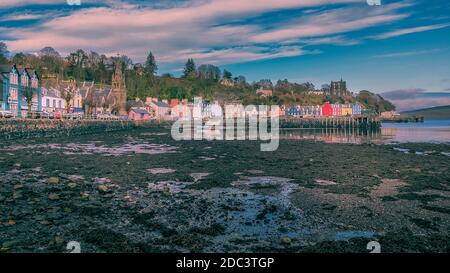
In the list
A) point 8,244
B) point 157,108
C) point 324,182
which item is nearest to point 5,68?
point 324,182

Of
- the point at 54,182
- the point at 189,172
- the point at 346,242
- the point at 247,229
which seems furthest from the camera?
the point at 189,172

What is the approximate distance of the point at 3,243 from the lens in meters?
8.06

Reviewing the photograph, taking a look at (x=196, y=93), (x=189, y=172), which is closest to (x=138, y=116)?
(x=196, y=93)

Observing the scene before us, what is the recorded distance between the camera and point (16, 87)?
231 ft

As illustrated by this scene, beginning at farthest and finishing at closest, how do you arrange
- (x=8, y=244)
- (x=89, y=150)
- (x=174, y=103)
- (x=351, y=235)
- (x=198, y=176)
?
(x=174, y=103) → (x=89, y=150) → (x=198, y=176) → (x=351, y=235) → (x=8, y=244)

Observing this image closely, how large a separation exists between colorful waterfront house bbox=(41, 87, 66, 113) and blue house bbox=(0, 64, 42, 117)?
4.66m

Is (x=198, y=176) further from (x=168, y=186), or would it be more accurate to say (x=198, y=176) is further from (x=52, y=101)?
(x=52, y=101)

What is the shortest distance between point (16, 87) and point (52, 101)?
17.5 m

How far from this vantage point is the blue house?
2608 inches

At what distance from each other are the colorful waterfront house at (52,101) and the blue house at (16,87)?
4.66m

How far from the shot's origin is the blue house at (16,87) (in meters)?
66.2

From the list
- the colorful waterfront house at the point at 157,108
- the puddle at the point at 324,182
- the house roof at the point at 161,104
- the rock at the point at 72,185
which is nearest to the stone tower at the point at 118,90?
the colorful waterfront house at the point at 157,108
